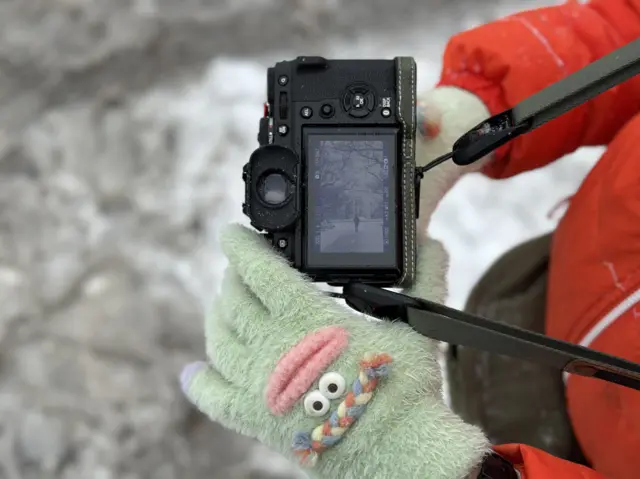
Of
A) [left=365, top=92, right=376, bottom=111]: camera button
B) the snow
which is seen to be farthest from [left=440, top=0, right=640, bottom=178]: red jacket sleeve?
the snow

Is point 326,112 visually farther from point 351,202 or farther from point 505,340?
point 505,340

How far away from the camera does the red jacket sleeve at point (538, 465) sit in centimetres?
36

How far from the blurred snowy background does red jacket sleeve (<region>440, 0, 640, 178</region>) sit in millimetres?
290

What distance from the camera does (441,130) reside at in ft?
1.54

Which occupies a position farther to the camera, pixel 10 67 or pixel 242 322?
pixel 10 67

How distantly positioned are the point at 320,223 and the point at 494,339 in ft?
0.39

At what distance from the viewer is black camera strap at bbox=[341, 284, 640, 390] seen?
12.9 inches

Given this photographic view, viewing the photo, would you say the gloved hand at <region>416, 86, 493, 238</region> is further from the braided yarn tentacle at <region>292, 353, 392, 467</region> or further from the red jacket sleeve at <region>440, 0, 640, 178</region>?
the braided yarn tentacle at <region>292, 353, 392, 467</region>

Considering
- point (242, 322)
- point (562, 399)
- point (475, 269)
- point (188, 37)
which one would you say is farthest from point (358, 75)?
point (188, 37)

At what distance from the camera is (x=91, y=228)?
0.80 meters

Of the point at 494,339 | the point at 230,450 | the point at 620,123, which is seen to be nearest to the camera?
the point at 494,339

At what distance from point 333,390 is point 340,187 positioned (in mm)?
117

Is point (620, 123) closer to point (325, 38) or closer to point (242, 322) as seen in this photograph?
point (242, 322)

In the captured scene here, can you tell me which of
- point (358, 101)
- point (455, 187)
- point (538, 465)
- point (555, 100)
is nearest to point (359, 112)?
point (358, 101)
